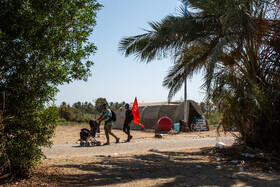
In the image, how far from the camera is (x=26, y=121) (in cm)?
479

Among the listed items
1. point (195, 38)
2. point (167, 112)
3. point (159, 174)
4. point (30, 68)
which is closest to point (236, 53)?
point (195, 38)

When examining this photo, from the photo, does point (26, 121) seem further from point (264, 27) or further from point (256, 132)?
point (264, 27)

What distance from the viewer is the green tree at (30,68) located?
4672 millimetres

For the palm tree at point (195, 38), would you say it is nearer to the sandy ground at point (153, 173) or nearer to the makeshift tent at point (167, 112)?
the sandy ground at point (153, 173)

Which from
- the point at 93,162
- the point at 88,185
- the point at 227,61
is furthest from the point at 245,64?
the point at 88,185

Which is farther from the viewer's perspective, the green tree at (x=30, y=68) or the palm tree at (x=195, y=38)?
the palm tree at (x=195, y=38)

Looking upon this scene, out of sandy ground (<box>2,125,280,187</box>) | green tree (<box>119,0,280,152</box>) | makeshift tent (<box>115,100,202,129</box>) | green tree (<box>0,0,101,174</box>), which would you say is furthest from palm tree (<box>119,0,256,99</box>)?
makeshift tent (<box>115,100,202,129</box>)

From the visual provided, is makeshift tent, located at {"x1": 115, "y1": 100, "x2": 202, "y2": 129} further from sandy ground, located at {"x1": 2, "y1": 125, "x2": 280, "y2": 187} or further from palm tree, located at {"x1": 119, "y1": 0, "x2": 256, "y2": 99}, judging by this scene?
sandy ground, located at {"x1": 2, "y1": 125, "x2": 280, "y2": 187}

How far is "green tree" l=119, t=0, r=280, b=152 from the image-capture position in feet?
23.3

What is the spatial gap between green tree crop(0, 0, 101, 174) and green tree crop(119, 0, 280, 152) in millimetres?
3678

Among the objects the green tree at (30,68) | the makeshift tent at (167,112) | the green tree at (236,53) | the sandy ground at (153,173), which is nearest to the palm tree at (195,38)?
the green tree at (236,53)

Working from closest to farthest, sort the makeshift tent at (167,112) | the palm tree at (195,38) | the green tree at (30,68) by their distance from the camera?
1. the green tree at (30,68)
2. the palm tree at (195,38)
3. the makeshift tent at (167,112)

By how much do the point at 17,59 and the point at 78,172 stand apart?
2681 mm

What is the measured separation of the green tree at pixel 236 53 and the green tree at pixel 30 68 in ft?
12.1
